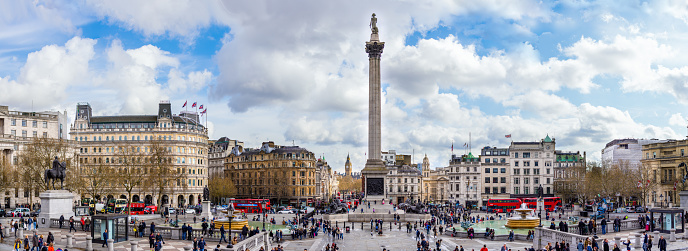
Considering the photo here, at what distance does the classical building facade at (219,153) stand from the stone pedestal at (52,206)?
83.5 meters

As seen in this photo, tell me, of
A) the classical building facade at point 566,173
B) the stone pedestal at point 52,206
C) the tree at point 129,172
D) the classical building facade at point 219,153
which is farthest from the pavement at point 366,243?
the classical building facade at point 219,153

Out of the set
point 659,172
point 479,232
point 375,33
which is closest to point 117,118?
point 375,33

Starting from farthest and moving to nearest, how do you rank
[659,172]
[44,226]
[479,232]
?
[659,172], [479,232], [44,226]

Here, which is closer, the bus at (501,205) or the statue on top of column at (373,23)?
the statue on top of column at (373,23)

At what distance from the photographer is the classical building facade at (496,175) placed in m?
117

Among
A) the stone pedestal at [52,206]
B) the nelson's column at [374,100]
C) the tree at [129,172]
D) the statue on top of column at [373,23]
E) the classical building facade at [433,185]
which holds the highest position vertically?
the statue on top of column at [373,23]

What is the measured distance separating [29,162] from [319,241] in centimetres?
4292

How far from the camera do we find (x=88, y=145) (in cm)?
10288

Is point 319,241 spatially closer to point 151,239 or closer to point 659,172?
point 151,239

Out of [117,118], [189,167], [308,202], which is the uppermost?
[117,118]

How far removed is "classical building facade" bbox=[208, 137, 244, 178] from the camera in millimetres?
132087

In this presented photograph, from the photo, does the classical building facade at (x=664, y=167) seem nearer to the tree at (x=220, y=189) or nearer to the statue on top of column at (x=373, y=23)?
the statue on top of column at (x=373, y=23)

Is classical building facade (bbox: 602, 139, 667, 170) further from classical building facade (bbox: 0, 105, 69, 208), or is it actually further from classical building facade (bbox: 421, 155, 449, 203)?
classical building facade (bbox: 0, 105, 69, 208)

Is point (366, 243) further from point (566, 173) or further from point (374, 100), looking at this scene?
point (566, 173)
